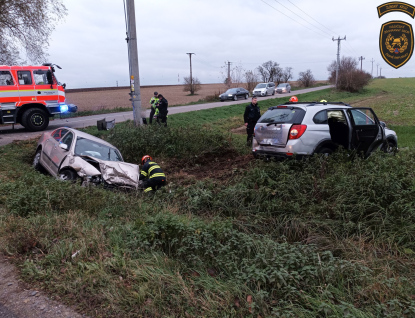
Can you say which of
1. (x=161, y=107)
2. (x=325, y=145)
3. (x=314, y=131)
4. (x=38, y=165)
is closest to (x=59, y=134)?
(x=38, y=165)

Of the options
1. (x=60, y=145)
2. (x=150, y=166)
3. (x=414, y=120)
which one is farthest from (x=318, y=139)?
(x=414, y=120)

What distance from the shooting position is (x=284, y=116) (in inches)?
311

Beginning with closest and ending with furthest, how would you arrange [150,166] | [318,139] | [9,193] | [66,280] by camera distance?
[66,280], [9,193], [318,139], [150,166]

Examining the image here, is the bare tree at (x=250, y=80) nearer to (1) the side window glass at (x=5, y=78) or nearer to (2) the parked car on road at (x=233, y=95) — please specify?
(2) the parked car on road at (x=233, y=95)

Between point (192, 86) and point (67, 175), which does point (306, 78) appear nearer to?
point (192, 86)

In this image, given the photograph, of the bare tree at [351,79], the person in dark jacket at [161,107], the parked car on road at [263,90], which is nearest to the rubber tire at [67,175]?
the person in dark jacket at [161,107]

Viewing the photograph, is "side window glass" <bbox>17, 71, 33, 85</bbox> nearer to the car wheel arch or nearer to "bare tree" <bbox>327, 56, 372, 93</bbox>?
the car wheel arch

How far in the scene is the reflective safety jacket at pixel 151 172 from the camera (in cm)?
789

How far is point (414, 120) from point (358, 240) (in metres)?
15.3

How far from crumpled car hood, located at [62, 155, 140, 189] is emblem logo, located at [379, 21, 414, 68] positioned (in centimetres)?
640

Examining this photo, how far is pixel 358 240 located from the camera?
16.3 feet

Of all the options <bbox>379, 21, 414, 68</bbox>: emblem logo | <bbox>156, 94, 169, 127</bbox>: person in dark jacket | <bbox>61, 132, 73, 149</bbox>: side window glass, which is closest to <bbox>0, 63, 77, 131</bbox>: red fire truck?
<bbox>156, 94, 169, 127</bbox>: person in dark jacket

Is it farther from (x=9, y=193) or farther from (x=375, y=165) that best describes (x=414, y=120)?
(x=9, y=193)

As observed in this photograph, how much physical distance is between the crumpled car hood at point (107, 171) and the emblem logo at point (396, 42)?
6.40 meters
